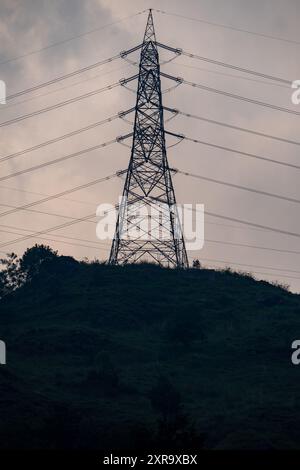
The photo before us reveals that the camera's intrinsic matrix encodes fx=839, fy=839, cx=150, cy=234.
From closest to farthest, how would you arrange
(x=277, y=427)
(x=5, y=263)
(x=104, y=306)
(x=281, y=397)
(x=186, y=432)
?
(x=186, y=432), (x=277, y=427), (x=281, y=397), (x=104, y=306), (x=5, y=263)

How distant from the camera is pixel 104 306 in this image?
285 ft

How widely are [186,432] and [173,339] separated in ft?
84.5

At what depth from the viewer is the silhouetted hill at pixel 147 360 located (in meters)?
56.1

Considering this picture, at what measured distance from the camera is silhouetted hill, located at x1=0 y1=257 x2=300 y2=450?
2207 inches

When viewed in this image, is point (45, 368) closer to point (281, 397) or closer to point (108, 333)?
point (108, 333)

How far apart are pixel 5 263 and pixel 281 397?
52.4 metres

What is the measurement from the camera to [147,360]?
74500 millimetres

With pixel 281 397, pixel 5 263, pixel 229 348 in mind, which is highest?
pixel 5 263
